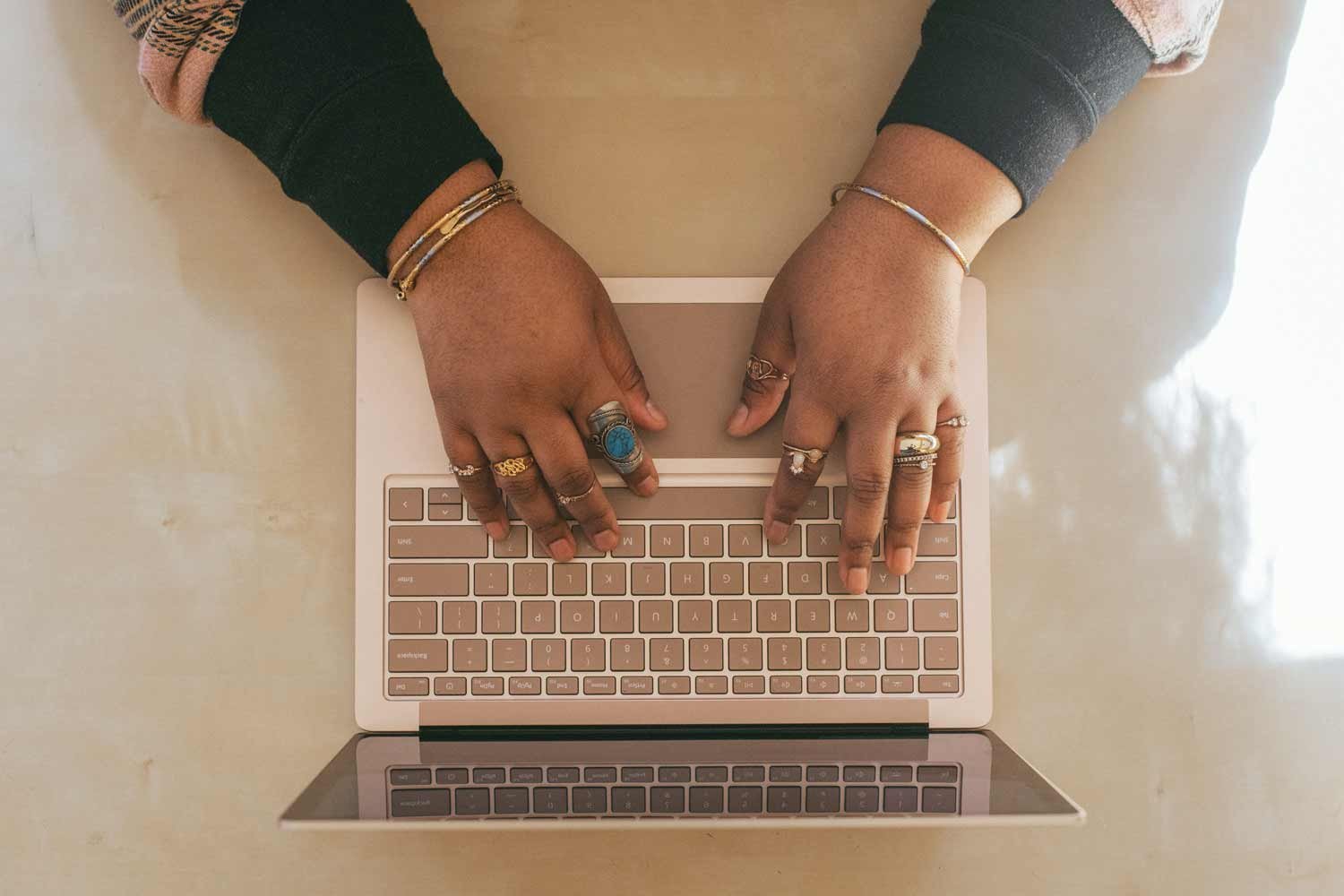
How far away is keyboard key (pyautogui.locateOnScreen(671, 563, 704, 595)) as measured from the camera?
0.67 meters

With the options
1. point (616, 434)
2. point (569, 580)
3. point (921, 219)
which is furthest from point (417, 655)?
point (921, 219)

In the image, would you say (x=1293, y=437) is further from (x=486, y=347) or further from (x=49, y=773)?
(x=49, y=773)

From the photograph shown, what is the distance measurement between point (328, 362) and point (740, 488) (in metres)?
0.34

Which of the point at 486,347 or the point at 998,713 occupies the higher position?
the point at 486,347

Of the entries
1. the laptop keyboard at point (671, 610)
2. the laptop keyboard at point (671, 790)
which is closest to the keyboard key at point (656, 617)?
the laptop keyboard at point (671, 610)

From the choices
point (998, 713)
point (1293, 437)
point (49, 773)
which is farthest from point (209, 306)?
point (1293, 437)

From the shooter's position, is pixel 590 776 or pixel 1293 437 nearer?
pixel 590 776

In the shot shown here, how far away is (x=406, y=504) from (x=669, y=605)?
213 millimetres

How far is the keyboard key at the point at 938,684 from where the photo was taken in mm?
665

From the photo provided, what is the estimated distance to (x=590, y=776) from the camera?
0.59 m

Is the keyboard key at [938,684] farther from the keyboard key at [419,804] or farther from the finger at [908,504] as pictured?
the keyboard key at [419,804]

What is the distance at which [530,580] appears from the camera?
67 cm

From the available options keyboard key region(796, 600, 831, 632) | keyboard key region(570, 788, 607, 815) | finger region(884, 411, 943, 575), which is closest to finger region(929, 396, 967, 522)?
finger region(884, 411, 943, 575)

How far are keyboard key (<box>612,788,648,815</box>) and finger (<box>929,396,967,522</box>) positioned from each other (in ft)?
0.96
